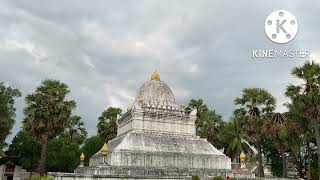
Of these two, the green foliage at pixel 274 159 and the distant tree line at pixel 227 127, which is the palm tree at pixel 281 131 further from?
the green foliage at pixel 274 159

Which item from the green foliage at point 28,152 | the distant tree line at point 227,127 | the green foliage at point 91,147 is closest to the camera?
the distant tree line at point 227,127

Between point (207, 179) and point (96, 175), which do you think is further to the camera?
point (207, 179)

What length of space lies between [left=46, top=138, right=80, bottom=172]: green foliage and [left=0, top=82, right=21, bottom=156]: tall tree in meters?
6.14

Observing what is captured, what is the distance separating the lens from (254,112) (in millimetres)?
32906

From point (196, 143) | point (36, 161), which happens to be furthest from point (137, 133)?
point (36, 161)

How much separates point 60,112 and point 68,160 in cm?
1261

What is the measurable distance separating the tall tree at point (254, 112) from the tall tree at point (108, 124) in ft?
61.7

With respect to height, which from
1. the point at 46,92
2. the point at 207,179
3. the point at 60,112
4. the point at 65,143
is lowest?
the point at 207,179

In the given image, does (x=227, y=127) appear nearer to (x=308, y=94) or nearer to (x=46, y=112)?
(x=308, y=94)

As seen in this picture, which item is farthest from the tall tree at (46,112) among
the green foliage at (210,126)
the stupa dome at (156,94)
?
the green foliage at (210,126)

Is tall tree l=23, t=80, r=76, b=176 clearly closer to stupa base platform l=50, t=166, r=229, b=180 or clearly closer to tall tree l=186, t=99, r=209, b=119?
stupa base platform l=50, t=166, r=229, b=180

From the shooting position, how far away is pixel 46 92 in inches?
1271

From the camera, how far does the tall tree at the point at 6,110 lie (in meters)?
33.2

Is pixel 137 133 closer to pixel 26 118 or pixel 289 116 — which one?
pixel 26 118
